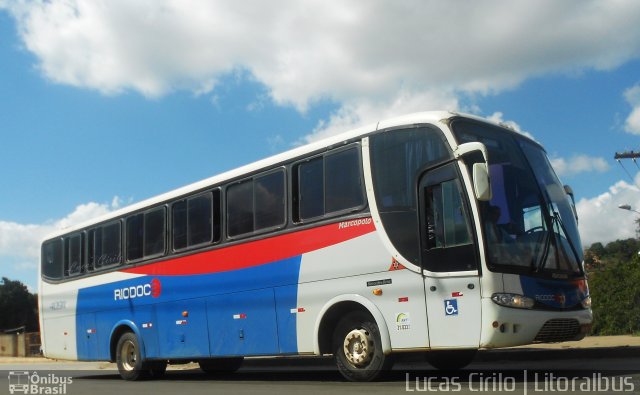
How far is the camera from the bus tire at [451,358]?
425 inches

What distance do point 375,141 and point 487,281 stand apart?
101 inches

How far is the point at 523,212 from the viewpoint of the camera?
889 cm

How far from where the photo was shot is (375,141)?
9.66 m

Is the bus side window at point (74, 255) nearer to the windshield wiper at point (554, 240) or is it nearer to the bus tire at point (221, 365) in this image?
the bus tire at point (221, 365)

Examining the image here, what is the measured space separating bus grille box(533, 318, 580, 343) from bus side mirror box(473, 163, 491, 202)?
5.84ft

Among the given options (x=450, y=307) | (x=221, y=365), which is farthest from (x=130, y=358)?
(x=450, y=307)

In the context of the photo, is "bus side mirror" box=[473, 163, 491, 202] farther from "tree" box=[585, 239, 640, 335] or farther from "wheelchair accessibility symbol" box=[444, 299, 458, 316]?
"tree" box=[585, 239, 640, 335]

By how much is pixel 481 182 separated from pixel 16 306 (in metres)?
87.3

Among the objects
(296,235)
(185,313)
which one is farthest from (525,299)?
(185,313)

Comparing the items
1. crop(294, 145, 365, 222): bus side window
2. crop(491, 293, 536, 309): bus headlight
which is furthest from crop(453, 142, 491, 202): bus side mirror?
crop(294, 145, 365, 222): bus side window

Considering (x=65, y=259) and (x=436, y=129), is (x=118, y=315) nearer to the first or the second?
(x=65, y=259)

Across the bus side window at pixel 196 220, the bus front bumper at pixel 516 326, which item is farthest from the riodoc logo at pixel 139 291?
the bus front bumper at pixel 516 326

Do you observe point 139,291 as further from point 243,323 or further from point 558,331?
point 558,331

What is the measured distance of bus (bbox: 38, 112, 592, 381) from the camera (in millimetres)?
8453
